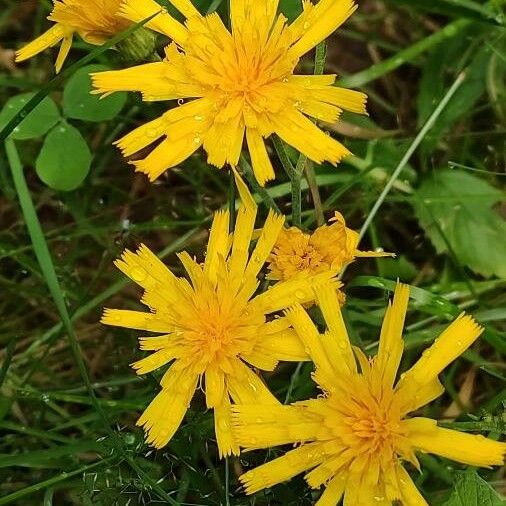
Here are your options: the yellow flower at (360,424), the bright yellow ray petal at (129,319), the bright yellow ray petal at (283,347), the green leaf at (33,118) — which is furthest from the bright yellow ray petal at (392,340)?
the green leaf at (33,118)

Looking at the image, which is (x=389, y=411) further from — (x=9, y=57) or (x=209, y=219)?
(x=9, y=57)

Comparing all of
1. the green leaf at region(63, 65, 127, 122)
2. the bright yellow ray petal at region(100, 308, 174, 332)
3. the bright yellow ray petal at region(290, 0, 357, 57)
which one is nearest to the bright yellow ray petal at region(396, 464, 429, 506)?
the bright yellow ray petal at region(100, 308, 174, 332)

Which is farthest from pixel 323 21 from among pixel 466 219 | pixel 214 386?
pixel 466 219

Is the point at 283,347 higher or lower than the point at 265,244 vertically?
lower

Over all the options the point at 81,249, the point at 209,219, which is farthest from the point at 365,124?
the point at 81,249

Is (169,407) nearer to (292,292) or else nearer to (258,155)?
(292,292)
